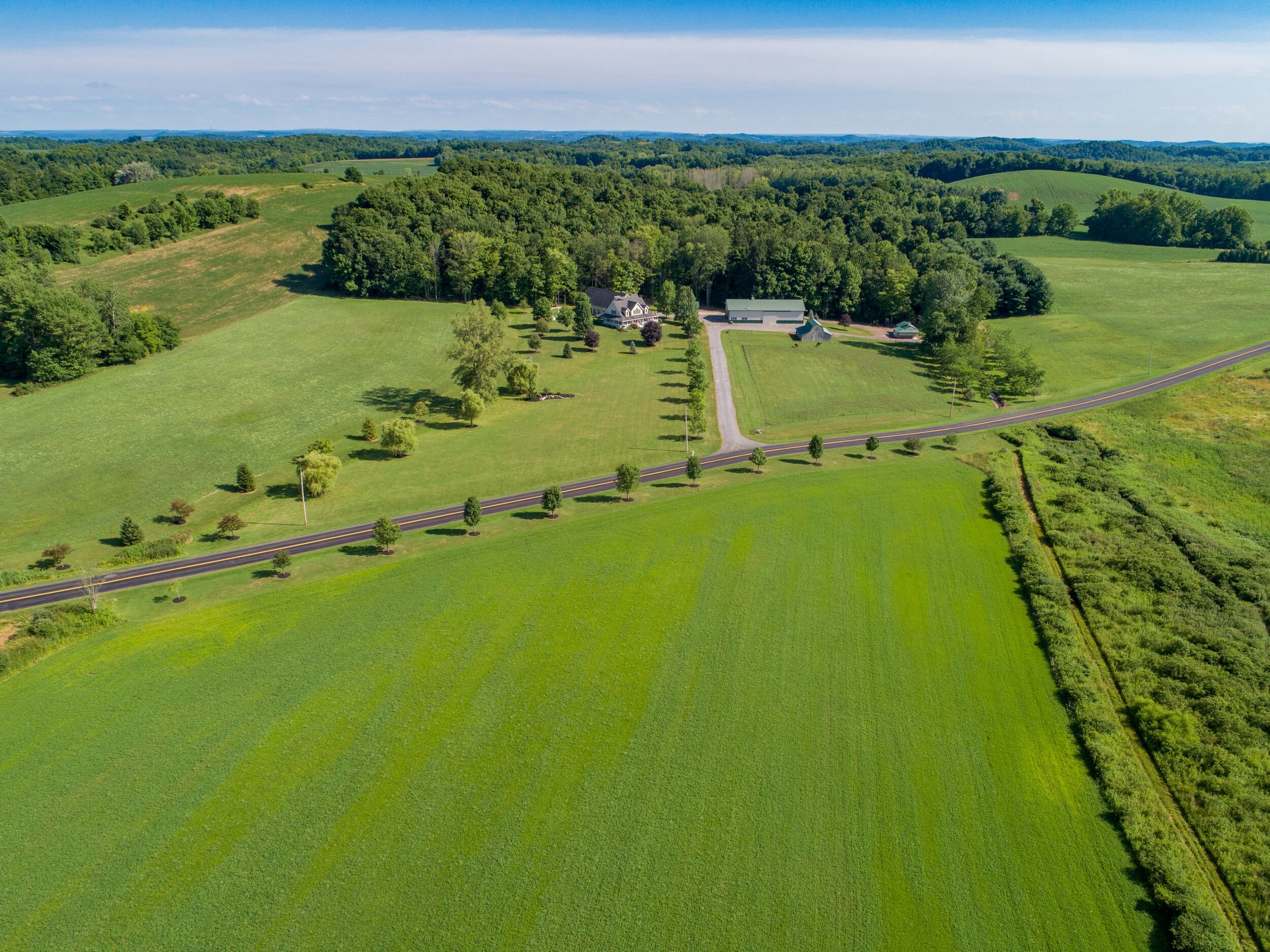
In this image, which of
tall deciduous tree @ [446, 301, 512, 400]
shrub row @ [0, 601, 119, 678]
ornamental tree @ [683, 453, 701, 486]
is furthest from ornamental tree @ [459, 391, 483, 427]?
shrub row @ [0, 601, 119, 678]

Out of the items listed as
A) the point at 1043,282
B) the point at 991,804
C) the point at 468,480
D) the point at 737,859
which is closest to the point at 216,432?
the point at 468,480

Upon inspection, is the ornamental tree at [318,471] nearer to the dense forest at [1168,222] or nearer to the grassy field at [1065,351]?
the grassy field at [1065,351]

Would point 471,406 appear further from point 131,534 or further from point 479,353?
point 131,534

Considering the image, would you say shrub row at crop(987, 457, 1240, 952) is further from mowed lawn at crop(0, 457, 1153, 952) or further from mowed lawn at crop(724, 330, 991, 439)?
mowed lawn at crop(724, 330, 991, 439)

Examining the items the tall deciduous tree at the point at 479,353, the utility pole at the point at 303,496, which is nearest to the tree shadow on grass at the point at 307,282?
the tall deciduous tree at the point at 479,353

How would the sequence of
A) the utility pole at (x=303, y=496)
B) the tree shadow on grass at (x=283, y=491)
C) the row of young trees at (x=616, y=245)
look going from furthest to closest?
the row of young trees at (x=616, y=245), the tree shadow on grass at (x=283, y=491), the utility pole at (x=303, y=496)
